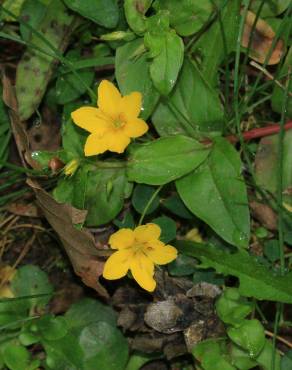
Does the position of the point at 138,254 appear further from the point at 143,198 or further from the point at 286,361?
the point at 286,361

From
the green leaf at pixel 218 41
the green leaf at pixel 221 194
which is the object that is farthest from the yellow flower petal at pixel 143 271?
the green leaf at pixel 218 41

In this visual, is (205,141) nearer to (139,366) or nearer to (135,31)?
(135,31)

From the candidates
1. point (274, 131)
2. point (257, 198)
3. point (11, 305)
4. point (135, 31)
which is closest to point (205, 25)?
point (135, 31)

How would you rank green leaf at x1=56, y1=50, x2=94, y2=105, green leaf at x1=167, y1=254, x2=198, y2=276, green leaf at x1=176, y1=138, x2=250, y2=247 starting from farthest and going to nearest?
green leaf at x1=56, y1=50, x2=94, y2=105, green leaf at x1=167, y1=254, x2=198, y2=276, green leaf at x1=176, y1=138, x2=250, y2=247

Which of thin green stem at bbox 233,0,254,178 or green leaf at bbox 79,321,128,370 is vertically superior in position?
thin green stem at bbox 233,0,254,178

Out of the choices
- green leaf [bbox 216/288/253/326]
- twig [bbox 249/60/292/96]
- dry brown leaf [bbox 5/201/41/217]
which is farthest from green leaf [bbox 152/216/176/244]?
twig [bbox 249/60/292/96]

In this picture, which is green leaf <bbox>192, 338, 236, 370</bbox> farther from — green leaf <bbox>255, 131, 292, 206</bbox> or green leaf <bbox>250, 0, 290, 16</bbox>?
green leaf <bbox>250, 0, 290, 16</bbox>

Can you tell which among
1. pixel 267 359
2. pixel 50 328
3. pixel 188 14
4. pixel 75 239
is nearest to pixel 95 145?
pixel 75 239
